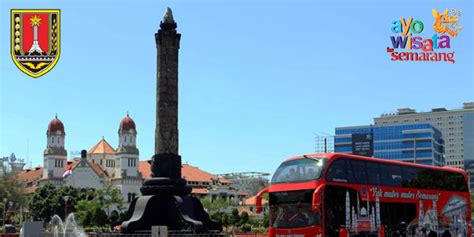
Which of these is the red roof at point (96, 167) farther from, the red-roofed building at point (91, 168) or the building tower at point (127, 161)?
the building tower at point (127, 161)

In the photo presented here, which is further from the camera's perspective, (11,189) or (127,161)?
(127,161)

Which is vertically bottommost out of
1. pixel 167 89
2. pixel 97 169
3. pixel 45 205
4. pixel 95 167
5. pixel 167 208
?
pixel 45 205

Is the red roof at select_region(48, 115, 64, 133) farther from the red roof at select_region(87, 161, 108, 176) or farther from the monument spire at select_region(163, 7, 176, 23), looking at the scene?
the monument spire at select_region(163, 7, 176, 23)

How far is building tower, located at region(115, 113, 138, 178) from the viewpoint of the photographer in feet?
338

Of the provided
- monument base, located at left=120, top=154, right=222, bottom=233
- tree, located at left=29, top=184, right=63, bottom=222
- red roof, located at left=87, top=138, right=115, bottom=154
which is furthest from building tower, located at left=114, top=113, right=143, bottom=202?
monument base, located at left=120, top=154, right=222, bottom=233

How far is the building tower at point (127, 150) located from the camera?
103m

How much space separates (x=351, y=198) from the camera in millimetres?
21875

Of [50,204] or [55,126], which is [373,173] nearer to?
[50,204]

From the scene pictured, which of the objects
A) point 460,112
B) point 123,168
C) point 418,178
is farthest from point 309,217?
point 460,112

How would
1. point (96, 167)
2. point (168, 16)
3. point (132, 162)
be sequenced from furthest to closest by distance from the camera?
point (96, 167)
point (132, 162)
point (168, 16)

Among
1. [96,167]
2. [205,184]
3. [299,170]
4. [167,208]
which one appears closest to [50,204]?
[96,167]

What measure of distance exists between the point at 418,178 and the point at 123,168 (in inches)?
3234

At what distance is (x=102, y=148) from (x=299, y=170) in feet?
315

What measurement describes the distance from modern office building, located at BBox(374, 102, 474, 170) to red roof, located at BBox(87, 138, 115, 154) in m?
65.2
